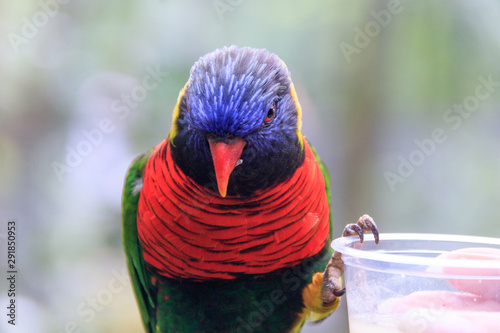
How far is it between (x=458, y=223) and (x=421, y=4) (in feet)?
4.60

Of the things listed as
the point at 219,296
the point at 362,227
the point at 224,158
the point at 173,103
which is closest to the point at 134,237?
the point at 219,296

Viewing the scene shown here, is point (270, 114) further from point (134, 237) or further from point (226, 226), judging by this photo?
point (134, 237)

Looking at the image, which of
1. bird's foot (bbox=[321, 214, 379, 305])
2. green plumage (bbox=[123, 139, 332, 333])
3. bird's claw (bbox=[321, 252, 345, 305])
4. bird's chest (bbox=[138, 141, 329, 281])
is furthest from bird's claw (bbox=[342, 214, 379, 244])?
green plumage (bbox=[123, 139, 332, 333])

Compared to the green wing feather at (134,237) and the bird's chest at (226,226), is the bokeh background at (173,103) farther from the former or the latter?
the bird's chest at (226,226)

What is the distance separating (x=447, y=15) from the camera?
265 cm

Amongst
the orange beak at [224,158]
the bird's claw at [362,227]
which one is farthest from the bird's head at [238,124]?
the bird's claw at [362,227]

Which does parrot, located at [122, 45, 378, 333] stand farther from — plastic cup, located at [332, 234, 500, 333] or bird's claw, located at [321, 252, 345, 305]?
plastic cup, located at [332, 234, 500, 333]

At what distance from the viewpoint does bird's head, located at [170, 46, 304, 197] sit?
1.26 m

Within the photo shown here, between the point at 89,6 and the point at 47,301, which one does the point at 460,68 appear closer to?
the point at 89,6

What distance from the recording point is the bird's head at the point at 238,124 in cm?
126

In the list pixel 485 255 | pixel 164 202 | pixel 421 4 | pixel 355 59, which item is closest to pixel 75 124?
pixel 164 202

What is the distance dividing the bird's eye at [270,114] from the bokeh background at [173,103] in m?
1.26

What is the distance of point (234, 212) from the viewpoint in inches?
58.2

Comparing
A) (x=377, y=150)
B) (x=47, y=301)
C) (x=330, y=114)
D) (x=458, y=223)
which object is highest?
(x=330, y=114)
